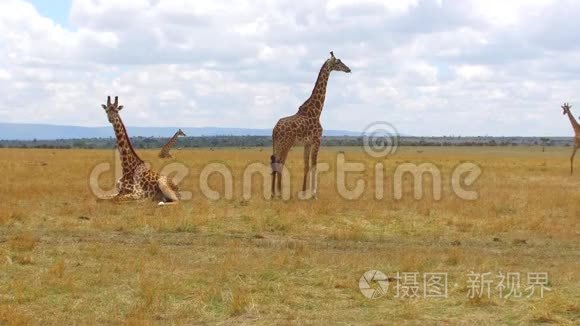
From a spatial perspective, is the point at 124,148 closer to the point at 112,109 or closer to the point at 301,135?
the point at 112,109

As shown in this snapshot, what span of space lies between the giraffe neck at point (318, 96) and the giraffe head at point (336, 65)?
8cm

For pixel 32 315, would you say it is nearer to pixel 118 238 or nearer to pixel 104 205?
pixel 118 238

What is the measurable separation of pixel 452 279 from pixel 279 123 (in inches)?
394

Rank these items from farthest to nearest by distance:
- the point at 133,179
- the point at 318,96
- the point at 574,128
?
the point at 574,128 → the point at 318,96 → the point at 133,179

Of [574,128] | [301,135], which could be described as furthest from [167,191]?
[574,128]

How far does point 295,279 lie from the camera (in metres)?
9.73

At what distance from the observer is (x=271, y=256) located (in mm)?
11109

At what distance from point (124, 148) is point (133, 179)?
79 centimetres

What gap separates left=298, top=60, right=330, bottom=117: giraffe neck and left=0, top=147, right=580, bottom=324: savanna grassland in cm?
226

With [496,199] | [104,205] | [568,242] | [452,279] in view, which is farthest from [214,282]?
[496,199]

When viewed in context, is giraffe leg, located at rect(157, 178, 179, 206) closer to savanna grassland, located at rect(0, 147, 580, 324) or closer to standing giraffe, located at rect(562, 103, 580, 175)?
savanna grassland, located at rect(0, 147, 580, 324)

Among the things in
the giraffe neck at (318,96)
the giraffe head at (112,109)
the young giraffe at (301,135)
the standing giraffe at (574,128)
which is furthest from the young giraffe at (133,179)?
the standing giraffe at (574,128)

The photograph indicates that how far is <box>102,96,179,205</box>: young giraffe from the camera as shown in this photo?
17.4 meters

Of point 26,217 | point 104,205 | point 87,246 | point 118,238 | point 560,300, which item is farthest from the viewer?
point 104,205
